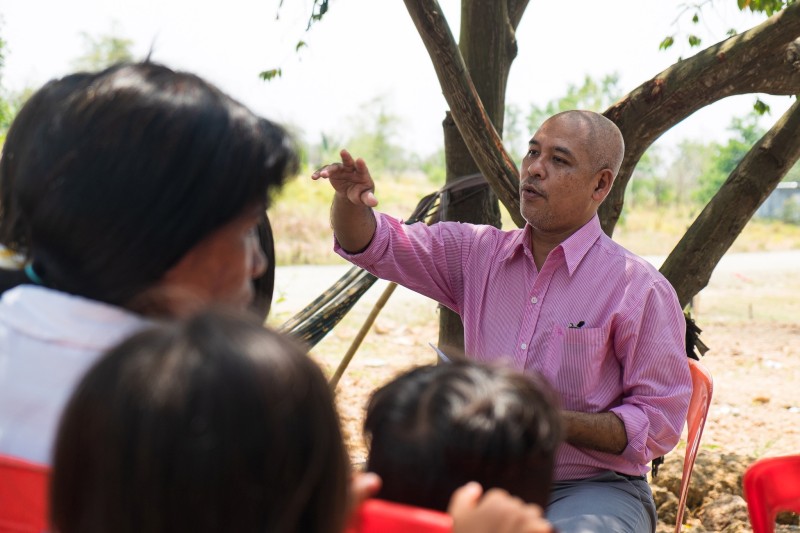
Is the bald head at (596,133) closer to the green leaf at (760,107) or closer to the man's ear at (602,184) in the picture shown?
the man's ear at (602,184)

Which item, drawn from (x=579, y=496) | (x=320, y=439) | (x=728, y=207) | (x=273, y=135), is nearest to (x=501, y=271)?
(x=579, y=496)

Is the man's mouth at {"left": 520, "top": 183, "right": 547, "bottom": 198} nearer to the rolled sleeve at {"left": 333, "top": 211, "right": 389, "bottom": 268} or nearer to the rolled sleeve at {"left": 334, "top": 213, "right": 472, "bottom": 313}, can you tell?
the rolled sleeve at {"left": 334, "top": 213, "right": 472, "bottom": 313}

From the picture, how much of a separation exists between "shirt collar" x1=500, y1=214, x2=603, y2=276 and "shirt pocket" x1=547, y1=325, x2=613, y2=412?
0.21 m

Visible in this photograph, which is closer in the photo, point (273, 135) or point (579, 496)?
point (273, 135)

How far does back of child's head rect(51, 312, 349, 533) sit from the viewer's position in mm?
831

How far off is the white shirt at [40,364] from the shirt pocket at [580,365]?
1682 mm

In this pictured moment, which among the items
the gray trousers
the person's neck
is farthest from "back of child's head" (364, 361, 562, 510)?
the person's neck

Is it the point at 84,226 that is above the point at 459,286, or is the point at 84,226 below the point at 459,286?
above

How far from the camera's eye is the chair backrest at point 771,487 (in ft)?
6.11

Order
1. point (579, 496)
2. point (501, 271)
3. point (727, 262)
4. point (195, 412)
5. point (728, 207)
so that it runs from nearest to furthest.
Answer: point (195, 412) → point (579, 496) → point (501, 271) → point (728, 207) → point (727, 262)

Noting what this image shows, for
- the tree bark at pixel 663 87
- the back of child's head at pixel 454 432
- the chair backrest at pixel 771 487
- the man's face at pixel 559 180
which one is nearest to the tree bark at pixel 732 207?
the tree bark at pixel 663 87

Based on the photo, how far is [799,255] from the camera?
69.6 ft

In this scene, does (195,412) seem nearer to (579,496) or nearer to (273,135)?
(273,135)

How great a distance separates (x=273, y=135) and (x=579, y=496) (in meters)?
1.62
